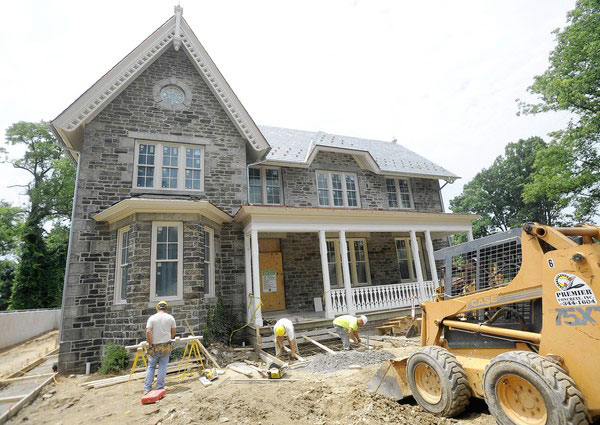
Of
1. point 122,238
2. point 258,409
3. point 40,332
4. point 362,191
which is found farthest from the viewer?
point 40,332

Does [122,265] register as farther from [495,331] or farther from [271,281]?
[495,331]

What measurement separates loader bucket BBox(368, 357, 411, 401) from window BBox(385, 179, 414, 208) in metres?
11.3

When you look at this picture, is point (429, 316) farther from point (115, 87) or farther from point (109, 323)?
point (115, 87)

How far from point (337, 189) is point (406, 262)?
16.2 feet

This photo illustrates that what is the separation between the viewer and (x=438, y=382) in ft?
14.0

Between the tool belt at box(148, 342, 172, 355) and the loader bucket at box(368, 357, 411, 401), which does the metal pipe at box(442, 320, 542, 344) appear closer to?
the loader bucket at box(368, 357, 411, 401)

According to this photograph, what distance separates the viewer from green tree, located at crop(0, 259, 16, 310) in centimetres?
2497

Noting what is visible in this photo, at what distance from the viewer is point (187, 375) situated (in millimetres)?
7332

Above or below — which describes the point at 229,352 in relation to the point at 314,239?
below

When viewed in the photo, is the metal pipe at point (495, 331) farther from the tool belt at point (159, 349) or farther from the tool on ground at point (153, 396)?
the tool belt at point (159, 349)

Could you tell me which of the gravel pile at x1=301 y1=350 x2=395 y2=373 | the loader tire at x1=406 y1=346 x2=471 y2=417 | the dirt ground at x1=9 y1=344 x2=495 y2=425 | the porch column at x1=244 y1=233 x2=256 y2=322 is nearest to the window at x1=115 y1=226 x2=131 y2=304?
the dirt ground at x1=9 y1=344 x2=495 y2=425

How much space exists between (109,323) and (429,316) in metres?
8.62

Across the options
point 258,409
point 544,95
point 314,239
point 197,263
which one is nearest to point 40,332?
point 197,263

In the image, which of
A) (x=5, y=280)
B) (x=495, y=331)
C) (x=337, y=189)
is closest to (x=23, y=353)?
(x=337, y=189)
